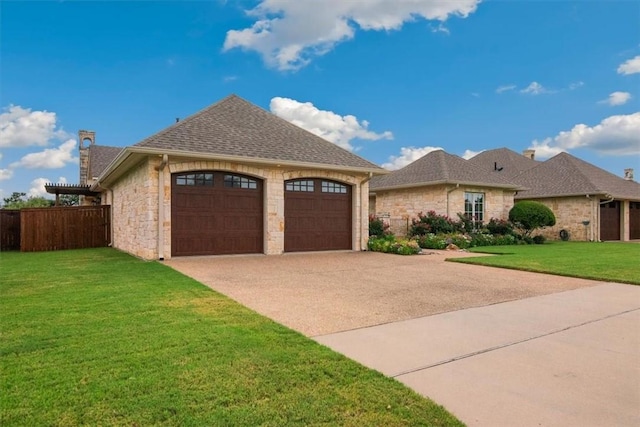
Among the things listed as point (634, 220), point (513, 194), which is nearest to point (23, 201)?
point (513, 194)

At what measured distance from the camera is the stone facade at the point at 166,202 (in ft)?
36.1

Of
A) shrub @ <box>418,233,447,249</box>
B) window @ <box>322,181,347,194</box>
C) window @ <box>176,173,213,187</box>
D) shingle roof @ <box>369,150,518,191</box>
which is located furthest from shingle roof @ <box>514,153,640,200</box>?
window @ <box>176,173,213,187</box>

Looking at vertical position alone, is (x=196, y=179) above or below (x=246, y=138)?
below

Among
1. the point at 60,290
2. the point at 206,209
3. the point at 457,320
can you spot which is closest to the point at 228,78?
the point at 206,209

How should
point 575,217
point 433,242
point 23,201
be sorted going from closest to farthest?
point 433,242 < point 575,217 < point 23,201

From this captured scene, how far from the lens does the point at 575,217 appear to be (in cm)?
2245

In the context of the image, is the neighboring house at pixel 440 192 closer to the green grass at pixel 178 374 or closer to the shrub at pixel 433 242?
the shrub at pixel 433 242

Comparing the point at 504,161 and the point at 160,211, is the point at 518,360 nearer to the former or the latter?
the point at 160,211

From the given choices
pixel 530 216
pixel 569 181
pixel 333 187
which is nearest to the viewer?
pixel 333 187

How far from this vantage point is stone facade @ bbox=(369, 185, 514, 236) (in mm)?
19172

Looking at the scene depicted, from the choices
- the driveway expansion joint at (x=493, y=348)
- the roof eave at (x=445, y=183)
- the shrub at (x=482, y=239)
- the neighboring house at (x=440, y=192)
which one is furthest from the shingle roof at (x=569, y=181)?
the driveway expansion joint at (x=493, y=348)

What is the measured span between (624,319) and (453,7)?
1037 cm

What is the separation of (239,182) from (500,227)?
14.0m

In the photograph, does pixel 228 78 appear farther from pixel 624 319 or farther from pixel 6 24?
pixel 624 319
